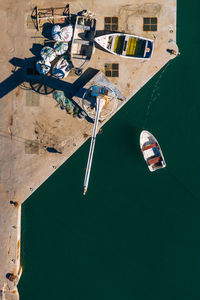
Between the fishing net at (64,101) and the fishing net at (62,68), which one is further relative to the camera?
the fishing net at (64,101)

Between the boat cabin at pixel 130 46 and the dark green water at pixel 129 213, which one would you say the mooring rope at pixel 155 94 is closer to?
the dark green water at pixel 129 213

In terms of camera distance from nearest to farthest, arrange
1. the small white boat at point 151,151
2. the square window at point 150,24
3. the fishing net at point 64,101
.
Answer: the square window at point 150,24 < the small white boat at point 151,151 < the fishing net at point 64,101

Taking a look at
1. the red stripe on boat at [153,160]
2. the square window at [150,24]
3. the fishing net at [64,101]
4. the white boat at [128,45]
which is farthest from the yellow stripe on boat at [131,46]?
the red stripe on boat at [153,160]

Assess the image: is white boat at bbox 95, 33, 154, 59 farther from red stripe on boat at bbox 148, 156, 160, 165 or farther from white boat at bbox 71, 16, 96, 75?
red stripe on boat at bbox 148, 156, 160, 165

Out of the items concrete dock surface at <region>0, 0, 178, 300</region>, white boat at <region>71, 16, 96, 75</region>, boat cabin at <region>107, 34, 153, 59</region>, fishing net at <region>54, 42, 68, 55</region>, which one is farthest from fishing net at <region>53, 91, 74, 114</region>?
boat cabin at <region>107, 34, 153, 59</region>

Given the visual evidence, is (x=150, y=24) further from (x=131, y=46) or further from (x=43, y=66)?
(x=43, y=66)

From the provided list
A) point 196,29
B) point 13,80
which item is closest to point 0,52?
point 13,80
